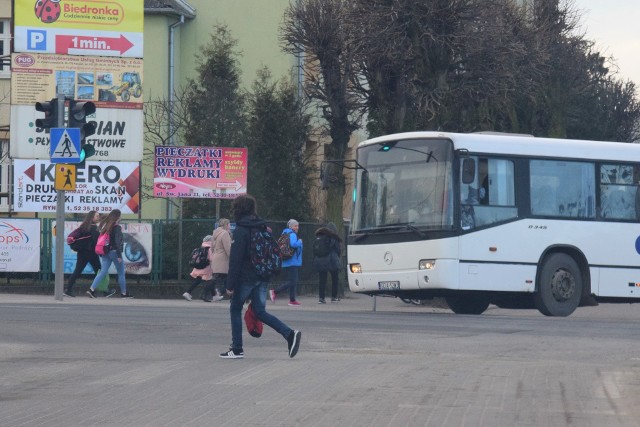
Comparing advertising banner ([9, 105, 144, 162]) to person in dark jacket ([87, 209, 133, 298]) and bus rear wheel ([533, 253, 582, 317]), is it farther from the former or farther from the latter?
bus rear wheel ([533, 253, 582, 317])

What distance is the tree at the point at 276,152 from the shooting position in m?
35.4

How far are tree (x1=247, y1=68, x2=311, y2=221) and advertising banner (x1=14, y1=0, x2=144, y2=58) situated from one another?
475 centimetres

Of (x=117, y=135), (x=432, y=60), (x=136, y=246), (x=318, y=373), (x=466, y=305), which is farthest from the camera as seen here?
(x=432, y=60)

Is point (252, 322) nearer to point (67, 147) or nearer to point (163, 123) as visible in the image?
point (67, 147)

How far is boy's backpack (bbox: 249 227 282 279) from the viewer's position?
13320 mm

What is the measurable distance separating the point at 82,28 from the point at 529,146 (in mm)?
12766

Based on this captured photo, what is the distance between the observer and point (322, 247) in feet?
95.3

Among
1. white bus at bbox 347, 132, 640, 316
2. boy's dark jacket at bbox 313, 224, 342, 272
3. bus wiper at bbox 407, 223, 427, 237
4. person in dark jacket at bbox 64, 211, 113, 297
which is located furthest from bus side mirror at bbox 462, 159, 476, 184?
person in dark jacket at bbox 64, 211, 113, 297

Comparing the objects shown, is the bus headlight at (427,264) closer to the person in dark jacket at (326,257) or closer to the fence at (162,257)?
the person in dark jacket at (326,257)

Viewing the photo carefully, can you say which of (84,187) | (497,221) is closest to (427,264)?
(497,221)

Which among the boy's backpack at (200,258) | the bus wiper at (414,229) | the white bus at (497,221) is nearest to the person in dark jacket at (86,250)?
the boy's backpack at (200,258)

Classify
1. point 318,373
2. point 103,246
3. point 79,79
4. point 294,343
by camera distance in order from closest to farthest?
point 318,373, point 294,343, point 103,246, point 79,79

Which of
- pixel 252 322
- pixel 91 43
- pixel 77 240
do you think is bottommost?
pixel 252 322

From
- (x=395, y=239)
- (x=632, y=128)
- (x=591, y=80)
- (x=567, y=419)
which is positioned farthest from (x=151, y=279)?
(x=632, y=128)
